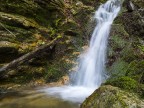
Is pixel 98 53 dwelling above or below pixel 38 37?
below

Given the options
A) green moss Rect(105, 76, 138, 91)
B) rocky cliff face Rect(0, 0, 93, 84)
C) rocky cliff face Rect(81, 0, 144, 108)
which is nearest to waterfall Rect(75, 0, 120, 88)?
rocky cliff face Rect(81, 0, 144, 108)

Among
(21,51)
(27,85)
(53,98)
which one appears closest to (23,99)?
(53,98)

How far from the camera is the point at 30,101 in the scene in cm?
726

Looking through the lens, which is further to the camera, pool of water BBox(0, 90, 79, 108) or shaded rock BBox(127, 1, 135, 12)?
shaded rock BBox(127, 1, 135, 12)

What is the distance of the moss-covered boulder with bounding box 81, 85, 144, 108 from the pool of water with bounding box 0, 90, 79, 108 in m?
1.90

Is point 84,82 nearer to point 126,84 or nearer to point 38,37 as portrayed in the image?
point 38,37

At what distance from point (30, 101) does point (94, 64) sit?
4.30 m

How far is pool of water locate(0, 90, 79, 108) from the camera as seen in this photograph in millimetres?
6869

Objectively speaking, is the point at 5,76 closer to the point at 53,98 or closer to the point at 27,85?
the point at 27,85

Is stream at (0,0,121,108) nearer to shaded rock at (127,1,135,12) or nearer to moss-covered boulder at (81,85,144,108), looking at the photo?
shaded rock at (127,1,135,12)

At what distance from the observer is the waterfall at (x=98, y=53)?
1004cm

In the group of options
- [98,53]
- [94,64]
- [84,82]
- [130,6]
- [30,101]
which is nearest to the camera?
[30,101]

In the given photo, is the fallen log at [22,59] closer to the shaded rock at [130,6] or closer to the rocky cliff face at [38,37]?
the rocky cliff face at [38,37]

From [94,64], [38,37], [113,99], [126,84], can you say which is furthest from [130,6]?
[113,99]
